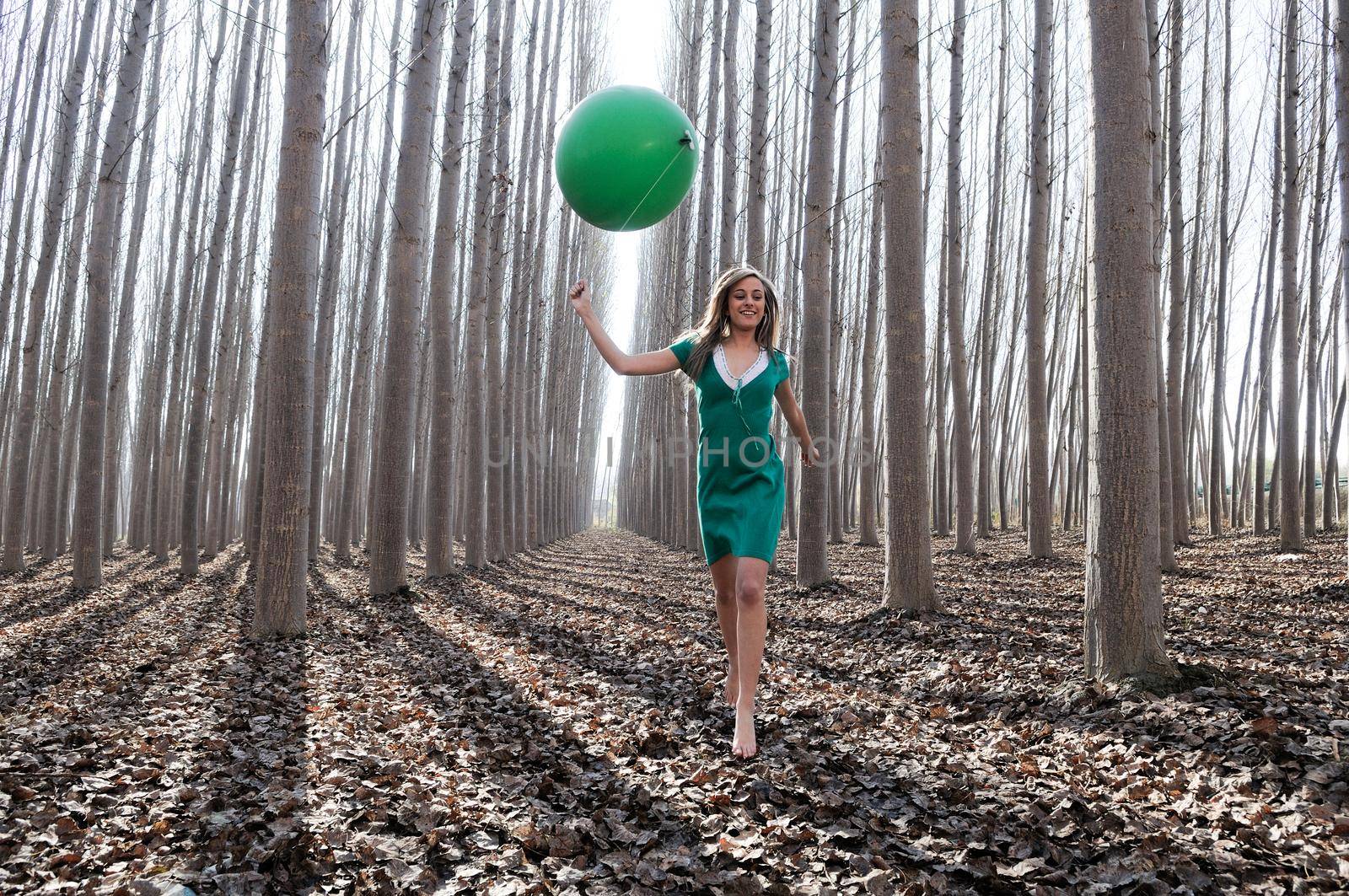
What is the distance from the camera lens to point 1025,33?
38.5 feet

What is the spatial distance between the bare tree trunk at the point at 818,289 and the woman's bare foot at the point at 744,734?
473 centimetres

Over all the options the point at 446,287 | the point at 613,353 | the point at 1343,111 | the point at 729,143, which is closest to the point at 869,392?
the point at 729,143

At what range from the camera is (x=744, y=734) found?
2.96 meters

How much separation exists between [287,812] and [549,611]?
17.1 ft

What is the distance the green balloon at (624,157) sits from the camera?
3363 mm

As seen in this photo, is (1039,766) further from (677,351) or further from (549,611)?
(549,611)

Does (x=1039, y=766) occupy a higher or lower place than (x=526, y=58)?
lower

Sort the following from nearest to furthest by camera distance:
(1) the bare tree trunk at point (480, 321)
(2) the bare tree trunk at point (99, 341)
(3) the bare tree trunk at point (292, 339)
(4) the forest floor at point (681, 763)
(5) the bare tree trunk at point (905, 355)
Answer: (4) the forest floor at point (681, 763) < (3) the bare tree trunk at point (292, 339) < (5) the bare tree trunk at point (905, 355) < (2) the bare tree trunk at point (99, 341) < (1) the bare tree trunk at point (480, 321)

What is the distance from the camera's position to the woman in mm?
2963

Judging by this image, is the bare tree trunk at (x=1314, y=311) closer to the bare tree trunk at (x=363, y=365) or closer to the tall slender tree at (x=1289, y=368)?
the tall slender tree at (x=1289, y=368)

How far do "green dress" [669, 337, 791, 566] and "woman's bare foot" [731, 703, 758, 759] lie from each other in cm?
57

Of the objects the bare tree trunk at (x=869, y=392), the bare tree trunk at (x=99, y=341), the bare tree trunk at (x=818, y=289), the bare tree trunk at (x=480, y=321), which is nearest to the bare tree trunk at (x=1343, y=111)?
the bare tree trunk at (x=818, y=289)

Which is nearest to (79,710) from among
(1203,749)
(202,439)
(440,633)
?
(440,633)

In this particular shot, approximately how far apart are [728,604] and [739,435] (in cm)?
71
